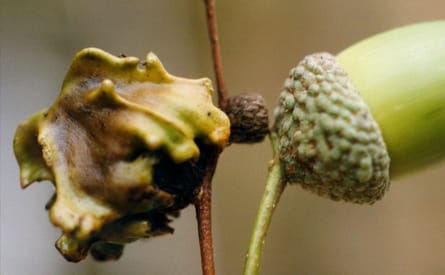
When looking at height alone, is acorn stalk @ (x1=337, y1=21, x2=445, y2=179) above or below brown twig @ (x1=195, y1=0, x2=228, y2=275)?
above

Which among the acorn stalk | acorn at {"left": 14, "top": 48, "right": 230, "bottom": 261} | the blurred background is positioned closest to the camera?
acorn at {"left": 14, "top": 48, "right": 230, "bottom": 261}

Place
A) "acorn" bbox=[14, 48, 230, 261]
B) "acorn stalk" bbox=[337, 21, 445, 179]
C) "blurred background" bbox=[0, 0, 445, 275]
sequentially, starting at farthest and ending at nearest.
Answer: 1. "blurred background" bbox=[0, 0, 445, 275]
2. "acorn stalk" bbox=[337, 21, 445, 179]
3. "acorn" bbox=[14, 48, 230, 261]

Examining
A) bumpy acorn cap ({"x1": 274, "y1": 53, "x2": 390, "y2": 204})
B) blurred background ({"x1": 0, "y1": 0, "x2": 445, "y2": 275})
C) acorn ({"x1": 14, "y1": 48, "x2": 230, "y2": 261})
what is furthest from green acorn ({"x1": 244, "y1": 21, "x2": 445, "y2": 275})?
blurred background ({"x1": 0, "y1": 0, "x2": 445, "y2": 275})

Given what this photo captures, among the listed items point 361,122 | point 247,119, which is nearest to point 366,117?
point 361,122

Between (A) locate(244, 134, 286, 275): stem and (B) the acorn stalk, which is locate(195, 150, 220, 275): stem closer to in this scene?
(A) locate(244, 134, 286, 275): stem

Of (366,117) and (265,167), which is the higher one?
(366,117)

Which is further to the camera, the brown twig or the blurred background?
the blurred background

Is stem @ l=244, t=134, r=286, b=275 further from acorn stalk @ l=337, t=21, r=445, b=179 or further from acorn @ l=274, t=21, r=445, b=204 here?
acorn stalk @ l=337, t=21, r=445, b=179

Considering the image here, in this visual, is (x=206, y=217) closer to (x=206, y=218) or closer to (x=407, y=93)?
(x=206, y=218)
